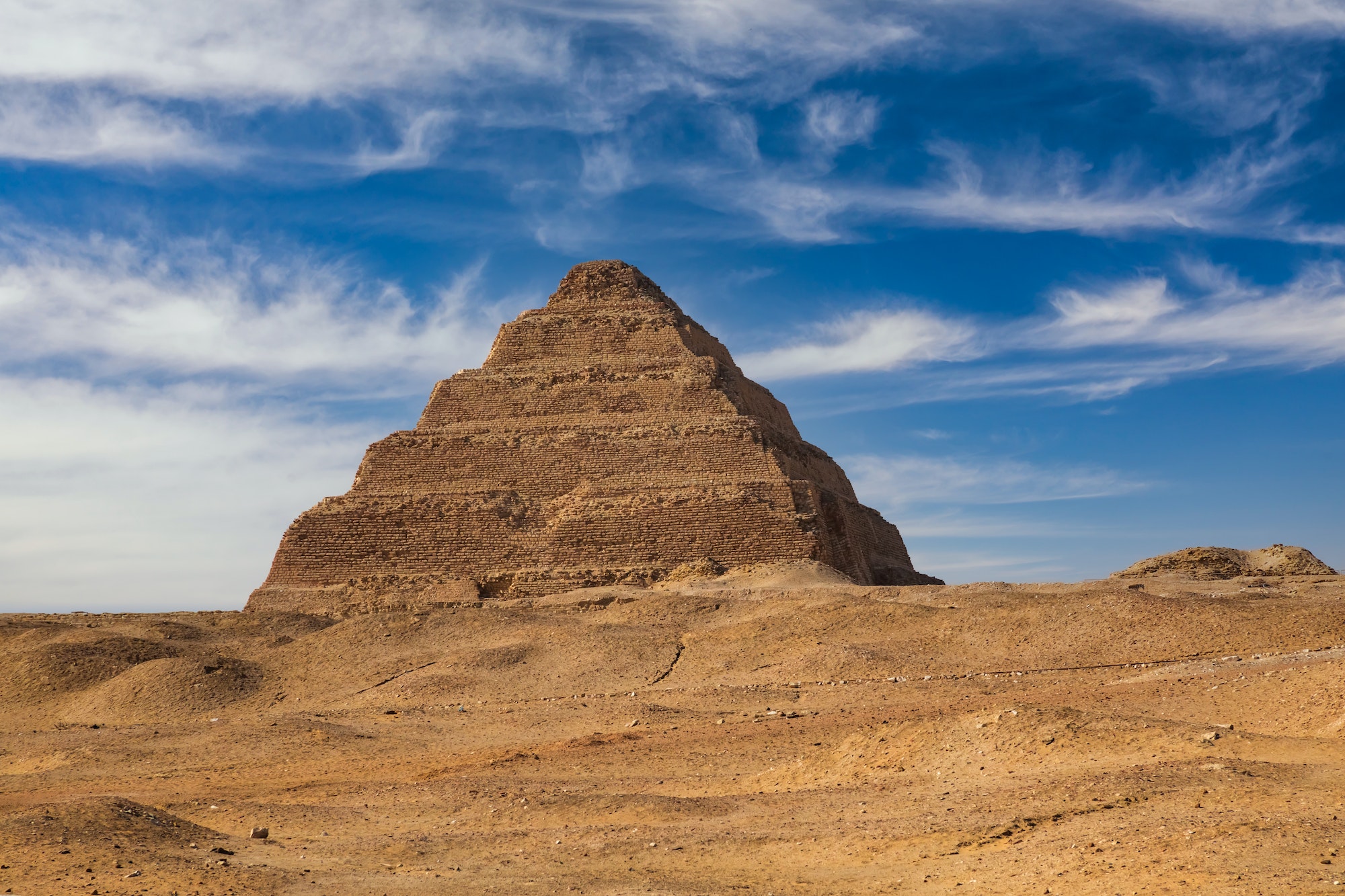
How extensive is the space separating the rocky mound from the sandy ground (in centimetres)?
673

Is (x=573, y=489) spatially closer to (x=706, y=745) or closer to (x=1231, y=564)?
(x=1231, y=564)

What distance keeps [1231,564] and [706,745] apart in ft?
80.8

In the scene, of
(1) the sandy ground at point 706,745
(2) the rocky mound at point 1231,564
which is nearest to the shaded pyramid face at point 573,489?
(1) the sandy ground at point 706,745

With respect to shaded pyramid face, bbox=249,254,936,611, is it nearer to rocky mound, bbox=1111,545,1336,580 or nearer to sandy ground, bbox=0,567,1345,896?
sandy ground, bbox=0,567,1345,896

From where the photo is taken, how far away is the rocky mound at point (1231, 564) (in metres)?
32.0

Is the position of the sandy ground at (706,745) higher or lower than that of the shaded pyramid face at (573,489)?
lower

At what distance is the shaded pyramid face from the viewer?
105 ft

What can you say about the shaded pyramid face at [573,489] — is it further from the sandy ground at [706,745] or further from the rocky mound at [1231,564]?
the rocky mound at [1231,564]

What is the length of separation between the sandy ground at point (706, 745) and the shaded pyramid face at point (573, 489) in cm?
382

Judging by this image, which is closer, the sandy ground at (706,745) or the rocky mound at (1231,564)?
the sandy ground at (706,745)

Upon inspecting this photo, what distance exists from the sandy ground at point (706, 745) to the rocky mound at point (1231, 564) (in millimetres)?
6729

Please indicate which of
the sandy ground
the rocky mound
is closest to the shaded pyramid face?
the sandy ground

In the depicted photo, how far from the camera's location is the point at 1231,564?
33.3 m

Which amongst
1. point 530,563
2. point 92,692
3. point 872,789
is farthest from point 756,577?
point 872,789
